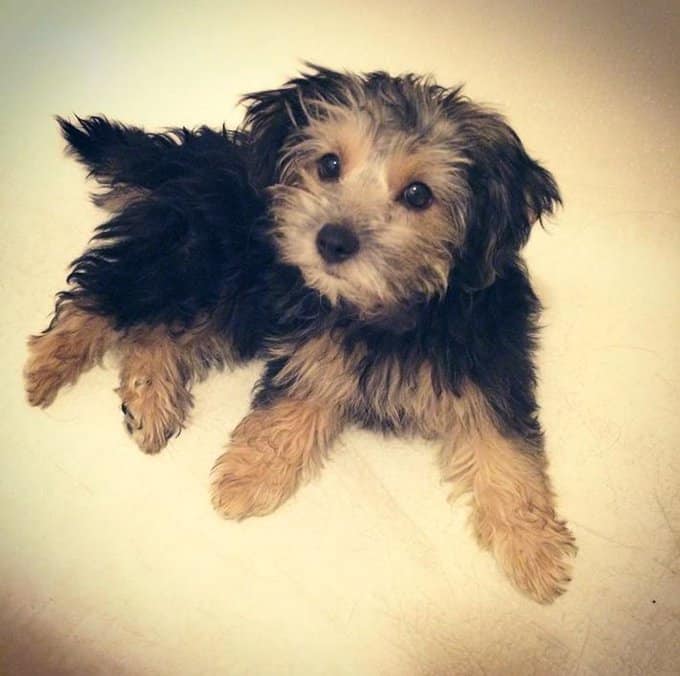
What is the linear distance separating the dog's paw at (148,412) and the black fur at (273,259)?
204 mm

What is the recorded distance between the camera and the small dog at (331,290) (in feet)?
5.25

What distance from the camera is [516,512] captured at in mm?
1834

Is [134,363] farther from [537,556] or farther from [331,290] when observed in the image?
[537,556]

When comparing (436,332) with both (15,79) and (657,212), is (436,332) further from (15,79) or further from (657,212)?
(15,79)

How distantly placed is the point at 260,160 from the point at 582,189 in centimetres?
155

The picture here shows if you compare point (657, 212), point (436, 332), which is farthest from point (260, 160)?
point (657, 212)

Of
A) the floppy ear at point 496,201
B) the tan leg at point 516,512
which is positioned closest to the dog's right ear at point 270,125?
the floppy ear at point 496,201

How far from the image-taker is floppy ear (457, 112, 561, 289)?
1598 mm

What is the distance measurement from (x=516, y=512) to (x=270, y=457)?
70cm

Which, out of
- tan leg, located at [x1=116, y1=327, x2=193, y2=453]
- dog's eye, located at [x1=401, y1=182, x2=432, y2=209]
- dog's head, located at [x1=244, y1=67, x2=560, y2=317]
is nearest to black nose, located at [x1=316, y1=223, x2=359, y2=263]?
dog's head, located at [x1=244, y1=67, x2=560, y2=317]

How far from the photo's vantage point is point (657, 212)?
2699 millimetres

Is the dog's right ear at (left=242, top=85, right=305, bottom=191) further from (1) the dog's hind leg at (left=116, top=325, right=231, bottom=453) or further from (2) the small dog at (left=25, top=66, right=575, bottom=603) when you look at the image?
(1) the dog's hind leg at (left=116, top=325, right=231, bottom=453)

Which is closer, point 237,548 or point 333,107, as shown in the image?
point 333,107

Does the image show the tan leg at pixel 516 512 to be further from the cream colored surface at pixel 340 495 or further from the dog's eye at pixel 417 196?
the dog's eye at pixel 417 196
